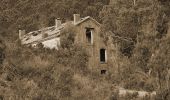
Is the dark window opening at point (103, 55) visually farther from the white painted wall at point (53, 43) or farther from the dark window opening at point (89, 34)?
the white painted wall at point (53, 43)

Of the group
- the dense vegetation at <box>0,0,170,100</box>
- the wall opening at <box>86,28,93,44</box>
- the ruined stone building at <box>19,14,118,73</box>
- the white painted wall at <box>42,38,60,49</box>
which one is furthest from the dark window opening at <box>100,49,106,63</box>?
the white painted wall at <box>42,38,60,49</box>

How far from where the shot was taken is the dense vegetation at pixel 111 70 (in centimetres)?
2158

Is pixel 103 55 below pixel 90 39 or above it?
below

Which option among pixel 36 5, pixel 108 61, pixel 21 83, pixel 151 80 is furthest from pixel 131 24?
pixel 36 5

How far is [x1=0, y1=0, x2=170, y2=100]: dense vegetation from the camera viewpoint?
70.8ft

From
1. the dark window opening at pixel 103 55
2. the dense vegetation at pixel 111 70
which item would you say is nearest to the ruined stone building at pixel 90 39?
the dark window opening at pixel 103 55

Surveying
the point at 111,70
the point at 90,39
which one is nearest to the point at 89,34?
the point at 90,39

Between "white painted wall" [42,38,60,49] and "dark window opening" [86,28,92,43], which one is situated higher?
"dark window opening" [86,28,92,43]

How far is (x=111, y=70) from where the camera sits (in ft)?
108

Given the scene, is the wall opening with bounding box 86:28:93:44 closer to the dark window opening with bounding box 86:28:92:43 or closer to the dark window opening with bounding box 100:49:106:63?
the dark window opening with bounding box 86:28:92:43

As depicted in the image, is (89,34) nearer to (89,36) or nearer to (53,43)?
(89,36)

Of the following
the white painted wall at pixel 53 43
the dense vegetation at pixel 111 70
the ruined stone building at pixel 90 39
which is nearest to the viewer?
the dense vegetation at pixel 111 70

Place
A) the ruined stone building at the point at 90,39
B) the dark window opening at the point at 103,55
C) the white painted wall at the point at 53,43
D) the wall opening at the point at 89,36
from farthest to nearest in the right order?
1. the dark window opening at the point at 103,55
2. the wall opening at the point at 89,36
3. the ruined stone building at the point at 90,39
4. the white painted wall at the point at 53,43

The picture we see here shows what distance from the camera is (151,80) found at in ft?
83.4
